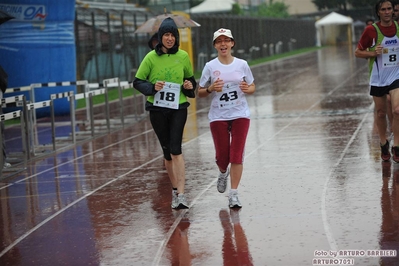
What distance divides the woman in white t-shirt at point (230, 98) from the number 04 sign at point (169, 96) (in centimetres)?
27

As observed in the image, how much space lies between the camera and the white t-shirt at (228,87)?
32.9 ft

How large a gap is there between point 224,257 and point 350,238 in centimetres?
116

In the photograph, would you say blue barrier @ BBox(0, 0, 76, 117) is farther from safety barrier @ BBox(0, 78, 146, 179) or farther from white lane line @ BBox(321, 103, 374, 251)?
white lane line @ BBox(321, 103, 374, 251)

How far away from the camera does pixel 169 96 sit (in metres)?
10.2

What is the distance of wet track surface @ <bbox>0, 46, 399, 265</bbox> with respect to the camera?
8.15 metres

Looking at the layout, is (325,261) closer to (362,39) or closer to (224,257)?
(224,257)

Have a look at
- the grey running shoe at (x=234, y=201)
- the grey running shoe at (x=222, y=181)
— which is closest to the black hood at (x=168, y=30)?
the grey running shoe at (x=222, y=181)

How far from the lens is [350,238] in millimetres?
8211

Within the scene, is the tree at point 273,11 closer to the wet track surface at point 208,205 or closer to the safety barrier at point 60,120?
the safety barrier at point 60,120

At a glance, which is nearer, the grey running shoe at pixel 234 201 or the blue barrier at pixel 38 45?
the grey running shoe at pixel 234 201

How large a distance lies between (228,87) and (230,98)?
125mm

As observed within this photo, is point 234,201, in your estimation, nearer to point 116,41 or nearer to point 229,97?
point 229,97

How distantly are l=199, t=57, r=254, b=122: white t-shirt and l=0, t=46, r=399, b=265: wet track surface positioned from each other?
1.00 meters

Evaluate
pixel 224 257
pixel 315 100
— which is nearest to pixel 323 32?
pixel 315 100
